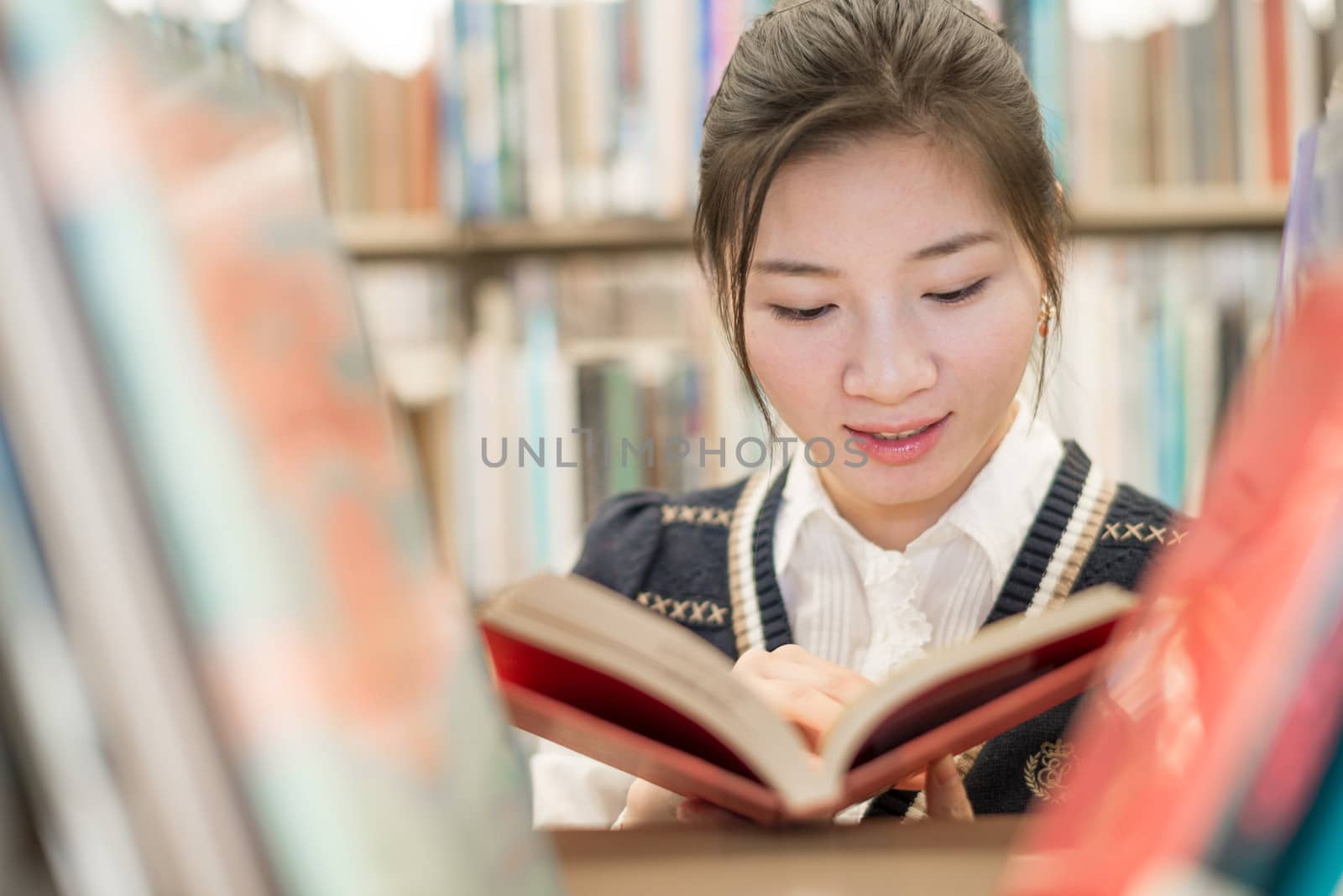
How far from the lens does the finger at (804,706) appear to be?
502 millimetres

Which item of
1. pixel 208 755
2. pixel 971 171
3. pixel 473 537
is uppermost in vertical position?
pixel 971 171

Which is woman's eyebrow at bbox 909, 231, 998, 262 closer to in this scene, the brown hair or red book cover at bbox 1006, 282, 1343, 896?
the brown hair

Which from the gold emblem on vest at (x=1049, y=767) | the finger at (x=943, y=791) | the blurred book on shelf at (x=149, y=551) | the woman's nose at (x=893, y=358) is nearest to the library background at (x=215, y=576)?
the blurred book on shelf at (x=149, y=551)

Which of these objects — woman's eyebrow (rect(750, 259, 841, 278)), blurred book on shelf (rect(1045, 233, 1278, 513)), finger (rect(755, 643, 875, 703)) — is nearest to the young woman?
woman's eyebrow (rect(750, 259, 841, 278))

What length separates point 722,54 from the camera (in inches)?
54.1

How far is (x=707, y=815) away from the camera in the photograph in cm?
52

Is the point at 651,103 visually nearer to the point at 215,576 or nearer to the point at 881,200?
the point at 881,200

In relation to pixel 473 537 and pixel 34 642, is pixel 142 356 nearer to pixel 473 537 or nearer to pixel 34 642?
pixel 34 642

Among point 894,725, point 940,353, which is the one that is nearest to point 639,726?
point 894,725

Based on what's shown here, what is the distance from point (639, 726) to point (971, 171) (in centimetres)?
50

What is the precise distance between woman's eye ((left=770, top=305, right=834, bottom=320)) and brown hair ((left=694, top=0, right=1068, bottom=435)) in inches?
1.7

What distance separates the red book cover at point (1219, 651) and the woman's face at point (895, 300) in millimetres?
391

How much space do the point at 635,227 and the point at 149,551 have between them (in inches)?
46.3

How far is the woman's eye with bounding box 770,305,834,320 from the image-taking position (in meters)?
0.81
